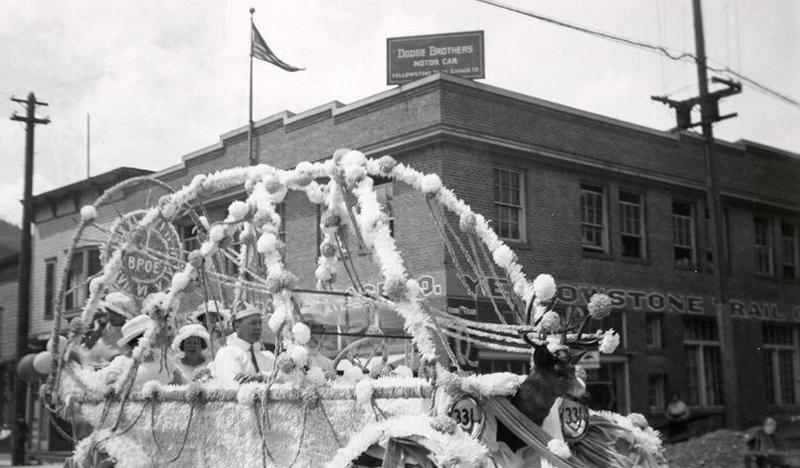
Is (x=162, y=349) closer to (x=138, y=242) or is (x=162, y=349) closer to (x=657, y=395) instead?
(x=138, y=242)

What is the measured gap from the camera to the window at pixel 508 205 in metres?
15.1

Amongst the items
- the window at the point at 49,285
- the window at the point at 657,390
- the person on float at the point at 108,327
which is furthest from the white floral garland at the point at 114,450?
the window at the point at 49,285

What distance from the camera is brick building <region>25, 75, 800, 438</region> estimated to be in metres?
14.7

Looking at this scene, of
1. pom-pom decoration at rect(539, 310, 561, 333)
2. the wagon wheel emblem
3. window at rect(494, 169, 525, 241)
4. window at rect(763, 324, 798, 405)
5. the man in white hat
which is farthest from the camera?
window at rect(763, 324, 798, 405)

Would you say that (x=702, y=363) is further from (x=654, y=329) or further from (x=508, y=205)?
(x=508, y=205)

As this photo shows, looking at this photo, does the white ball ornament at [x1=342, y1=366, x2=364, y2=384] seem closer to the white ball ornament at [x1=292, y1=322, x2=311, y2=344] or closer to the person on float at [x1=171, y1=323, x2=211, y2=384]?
the person on float at [x1=171, y1=323, x2=211, y2=384]

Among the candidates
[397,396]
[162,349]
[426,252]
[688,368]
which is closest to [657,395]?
[688,368]

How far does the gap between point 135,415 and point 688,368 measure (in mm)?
15308

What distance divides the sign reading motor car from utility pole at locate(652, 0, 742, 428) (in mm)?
3885

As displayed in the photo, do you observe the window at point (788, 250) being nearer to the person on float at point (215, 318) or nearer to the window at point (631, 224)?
the window at point (631, 224)

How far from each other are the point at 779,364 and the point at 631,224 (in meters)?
5.89

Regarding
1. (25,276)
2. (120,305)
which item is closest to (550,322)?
(120,305)

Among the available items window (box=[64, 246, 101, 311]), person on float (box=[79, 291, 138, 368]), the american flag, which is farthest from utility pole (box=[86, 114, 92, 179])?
person on float (box=[79, 291, 138, 368])

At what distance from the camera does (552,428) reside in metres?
4.83
